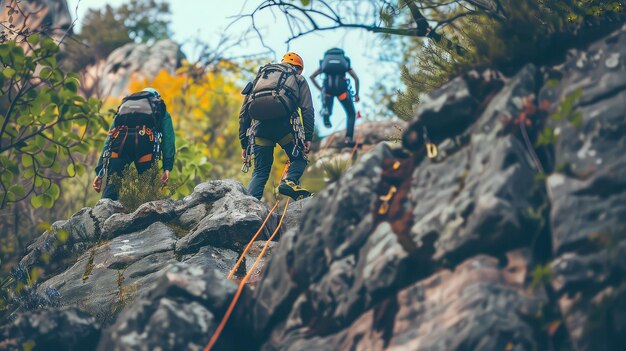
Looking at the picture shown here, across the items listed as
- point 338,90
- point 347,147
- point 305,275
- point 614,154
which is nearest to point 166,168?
point 338,90

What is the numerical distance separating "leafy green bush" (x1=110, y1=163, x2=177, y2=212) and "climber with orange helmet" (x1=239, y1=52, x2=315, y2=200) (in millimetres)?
1435

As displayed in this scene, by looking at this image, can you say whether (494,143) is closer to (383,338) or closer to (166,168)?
(383,338)

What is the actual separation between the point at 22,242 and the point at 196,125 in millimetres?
10730

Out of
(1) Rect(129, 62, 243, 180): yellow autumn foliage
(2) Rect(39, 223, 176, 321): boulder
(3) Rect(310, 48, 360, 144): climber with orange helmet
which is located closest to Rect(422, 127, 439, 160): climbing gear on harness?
(2) Rect(39, 223, 176, 321): boulder

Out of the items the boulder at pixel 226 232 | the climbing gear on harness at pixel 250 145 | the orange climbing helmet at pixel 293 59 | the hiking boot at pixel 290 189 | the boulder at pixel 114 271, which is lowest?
the boulder at pixel 114 271

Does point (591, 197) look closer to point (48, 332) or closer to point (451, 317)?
point (451, 317)

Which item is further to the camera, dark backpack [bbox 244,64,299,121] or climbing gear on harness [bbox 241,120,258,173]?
climbing gear on harness [bbox 241,120,258,173]

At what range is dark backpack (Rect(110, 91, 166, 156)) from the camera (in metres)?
10.4

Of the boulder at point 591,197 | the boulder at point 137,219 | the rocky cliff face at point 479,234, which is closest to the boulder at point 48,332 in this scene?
the rocky cliff face at point 479,234

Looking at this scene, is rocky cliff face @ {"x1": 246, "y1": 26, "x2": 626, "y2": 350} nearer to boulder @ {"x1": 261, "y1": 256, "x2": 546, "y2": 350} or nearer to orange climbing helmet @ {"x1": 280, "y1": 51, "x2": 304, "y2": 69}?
boulder @ {"x1": 261, "y1": 256, "x2": 546, "y2": 350}

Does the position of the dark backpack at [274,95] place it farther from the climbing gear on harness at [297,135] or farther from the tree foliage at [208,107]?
the tree foliage at [208,107]

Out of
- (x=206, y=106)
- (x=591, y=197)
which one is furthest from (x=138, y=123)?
(x=206, y=106)

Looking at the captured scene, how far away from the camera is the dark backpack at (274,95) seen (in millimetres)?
9852

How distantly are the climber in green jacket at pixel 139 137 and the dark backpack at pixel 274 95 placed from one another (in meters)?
1.33
